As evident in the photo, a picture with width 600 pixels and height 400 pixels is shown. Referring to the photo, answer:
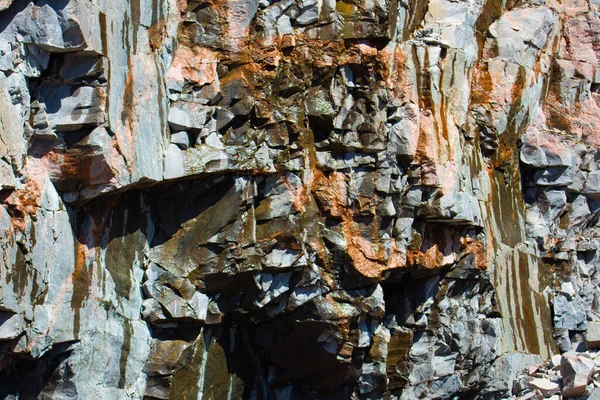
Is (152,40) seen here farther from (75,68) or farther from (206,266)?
(206,266)

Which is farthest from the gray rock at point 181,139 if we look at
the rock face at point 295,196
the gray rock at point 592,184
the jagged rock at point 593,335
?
the jagged rock at point 593,335

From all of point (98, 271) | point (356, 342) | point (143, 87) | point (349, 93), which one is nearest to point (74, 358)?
point (98, 271)

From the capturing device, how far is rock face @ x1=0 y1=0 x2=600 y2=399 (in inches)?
382

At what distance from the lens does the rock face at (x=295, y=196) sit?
9.70 metres

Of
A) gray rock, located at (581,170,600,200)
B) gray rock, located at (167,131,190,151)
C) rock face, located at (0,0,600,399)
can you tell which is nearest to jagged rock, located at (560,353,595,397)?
rock face, located at (0,0,600,399)

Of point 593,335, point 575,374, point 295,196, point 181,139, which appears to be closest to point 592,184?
point 593,335

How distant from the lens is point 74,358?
10070mm

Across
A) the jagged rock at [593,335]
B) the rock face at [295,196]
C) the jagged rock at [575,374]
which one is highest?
the rock face at [295,196]

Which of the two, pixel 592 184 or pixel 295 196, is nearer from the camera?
pixel 295 196

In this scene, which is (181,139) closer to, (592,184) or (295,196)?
(295,196)

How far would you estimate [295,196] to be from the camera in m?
11.9

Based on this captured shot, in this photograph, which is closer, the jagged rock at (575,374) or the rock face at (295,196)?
the rock face at (295,196)

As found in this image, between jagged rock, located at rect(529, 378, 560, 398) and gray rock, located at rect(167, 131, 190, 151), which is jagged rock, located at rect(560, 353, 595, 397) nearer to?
jagged rock, located at rect(529, 378, 560, 398)

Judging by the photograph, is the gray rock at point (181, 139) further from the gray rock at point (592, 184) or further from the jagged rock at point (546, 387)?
the gray rock at point (592, 184)
